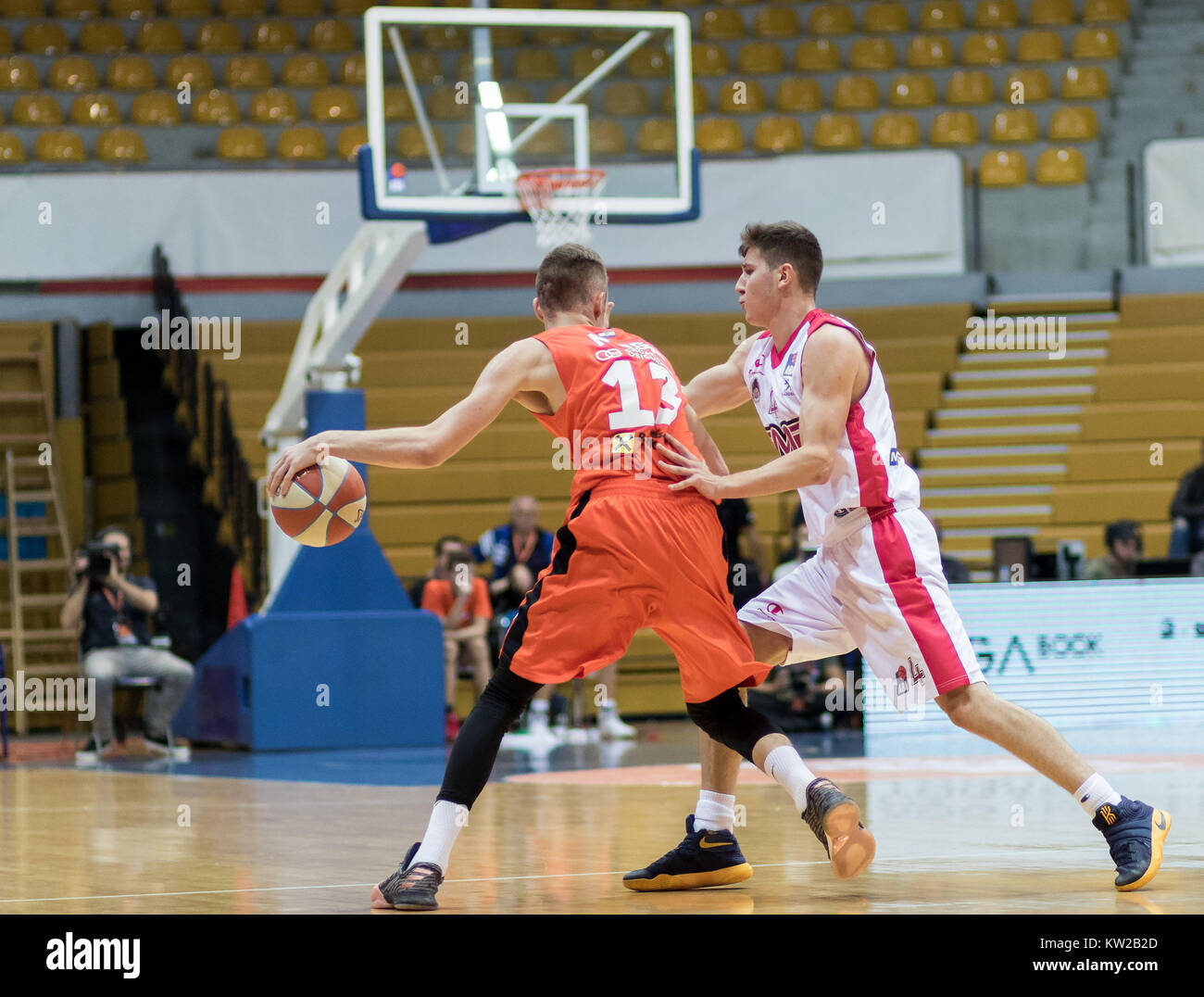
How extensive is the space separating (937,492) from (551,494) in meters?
3.33

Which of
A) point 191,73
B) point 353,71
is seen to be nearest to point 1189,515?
point 353,71

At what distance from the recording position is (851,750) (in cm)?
972

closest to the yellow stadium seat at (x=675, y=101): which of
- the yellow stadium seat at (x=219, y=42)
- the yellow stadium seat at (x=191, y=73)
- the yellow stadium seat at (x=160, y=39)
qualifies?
the yellow stadium seat at (x=219, y=42)

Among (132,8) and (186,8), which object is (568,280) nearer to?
(186,8)

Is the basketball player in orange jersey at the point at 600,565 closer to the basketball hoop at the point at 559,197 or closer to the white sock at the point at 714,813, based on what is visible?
the white sock at the point at 714,813

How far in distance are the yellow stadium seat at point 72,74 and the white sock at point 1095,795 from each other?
14.5 metres

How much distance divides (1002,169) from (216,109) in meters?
7.64

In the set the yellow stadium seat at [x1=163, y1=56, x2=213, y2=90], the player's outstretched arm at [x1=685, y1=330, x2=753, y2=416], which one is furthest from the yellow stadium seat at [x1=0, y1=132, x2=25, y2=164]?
the player's outstretched arm at [x1=685, y1=330, x2=753, y2=416]

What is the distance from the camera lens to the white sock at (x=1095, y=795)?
4539 mm

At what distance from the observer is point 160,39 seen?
17.2 metres

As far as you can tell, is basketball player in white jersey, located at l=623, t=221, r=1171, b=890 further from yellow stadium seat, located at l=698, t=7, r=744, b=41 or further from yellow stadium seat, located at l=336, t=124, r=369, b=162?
yellow stadium seat, located at l=698, t=7, r=744, b=41

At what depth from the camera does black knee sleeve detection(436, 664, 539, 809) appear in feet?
14.2

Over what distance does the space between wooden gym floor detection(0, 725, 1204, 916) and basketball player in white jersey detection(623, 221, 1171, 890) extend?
196 millimetres
